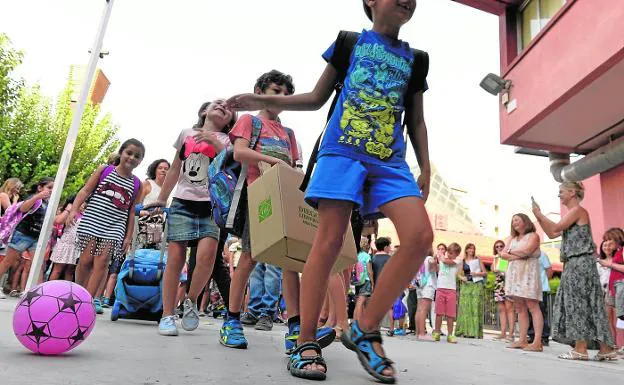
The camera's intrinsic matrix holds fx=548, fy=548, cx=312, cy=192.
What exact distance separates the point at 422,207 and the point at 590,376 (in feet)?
6.39

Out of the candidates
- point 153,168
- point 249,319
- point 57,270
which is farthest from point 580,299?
point 57,270

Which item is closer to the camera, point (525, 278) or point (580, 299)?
point (580, 299)

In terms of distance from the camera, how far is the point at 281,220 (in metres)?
2.73

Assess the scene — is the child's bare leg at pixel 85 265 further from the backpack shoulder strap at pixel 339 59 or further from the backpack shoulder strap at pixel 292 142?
the backpack shoulder strap at pixel 339 59

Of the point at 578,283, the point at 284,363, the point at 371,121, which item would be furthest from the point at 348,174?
the point at 578,283

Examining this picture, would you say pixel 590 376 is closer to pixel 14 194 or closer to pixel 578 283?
pixel 578 283

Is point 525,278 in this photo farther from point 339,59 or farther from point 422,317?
point 339,59

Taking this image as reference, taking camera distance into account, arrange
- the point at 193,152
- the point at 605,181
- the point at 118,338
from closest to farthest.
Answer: the point at 118,338, the point at 193,152, the point at 605,181

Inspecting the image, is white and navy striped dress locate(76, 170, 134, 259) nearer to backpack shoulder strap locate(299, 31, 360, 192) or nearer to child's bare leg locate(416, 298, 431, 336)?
backpack shoulder strap locate(299, 31, 360, 192)

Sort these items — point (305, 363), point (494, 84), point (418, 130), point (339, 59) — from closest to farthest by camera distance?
point (305, 363) < point (339, 59) < point (418, 130) < point (494, 84)

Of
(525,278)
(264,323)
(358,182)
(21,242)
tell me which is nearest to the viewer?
(358,182)

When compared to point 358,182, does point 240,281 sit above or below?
below

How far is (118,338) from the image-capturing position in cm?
343

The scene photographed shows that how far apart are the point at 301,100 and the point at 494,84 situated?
34.6ft
